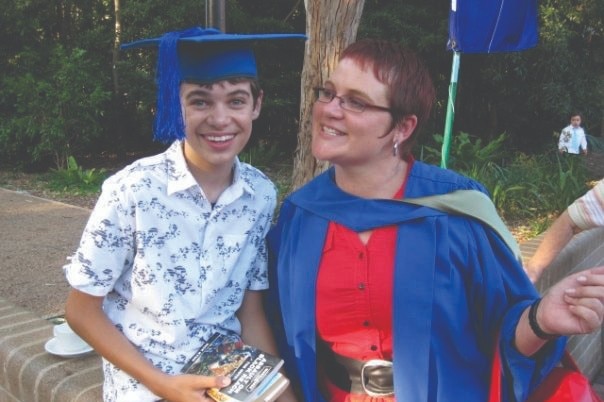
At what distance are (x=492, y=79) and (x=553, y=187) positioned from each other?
5.09 meters

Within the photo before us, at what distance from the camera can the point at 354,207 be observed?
1.85m

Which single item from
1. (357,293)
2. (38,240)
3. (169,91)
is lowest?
(38,240)

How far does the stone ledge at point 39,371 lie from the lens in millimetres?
2289

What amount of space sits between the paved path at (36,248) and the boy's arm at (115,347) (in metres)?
2.12

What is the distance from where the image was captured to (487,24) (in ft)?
17.2

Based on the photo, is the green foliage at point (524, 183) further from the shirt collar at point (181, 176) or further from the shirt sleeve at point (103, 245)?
the shirt sleeve at point (103, 245)

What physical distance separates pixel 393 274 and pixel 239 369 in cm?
50

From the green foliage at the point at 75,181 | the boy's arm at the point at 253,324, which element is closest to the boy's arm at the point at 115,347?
the boy's arm at the point at 253,324

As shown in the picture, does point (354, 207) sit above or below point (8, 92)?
above

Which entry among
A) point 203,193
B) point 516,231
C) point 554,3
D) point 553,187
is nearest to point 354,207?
point 203,193

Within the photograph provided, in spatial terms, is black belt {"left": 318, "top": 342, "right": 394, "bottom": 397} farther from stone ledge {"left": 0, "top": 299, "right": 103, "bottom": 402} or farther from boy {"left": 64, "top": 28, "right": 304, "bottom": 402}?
stone ledge {"left": 0, "top": 299, "right": 103, "bottom": 402}

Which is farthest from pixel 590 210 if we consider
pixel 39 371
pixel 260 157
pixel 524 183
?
pixel 260 157

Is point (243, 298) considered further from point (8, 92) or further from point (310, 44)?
point (8, 92)

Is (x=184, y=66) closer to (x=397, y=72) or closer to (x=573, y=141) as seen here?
(x=397, y=72)
